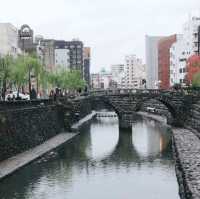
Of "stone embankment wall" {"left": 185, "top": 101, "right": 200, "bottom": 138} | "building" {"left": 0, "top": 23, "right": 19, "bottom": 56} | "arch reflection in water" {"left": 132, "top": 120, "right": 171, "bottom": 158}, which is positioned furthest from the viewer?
"building" {"left": 0, "top": 23, "right": 19, "bottom": 56}

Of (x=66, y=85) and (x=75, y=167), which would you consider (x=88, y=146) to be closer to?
(x=75, y=167)

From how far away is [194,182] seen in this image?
35.8 m

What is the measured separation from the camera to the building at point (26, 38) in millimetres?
145875

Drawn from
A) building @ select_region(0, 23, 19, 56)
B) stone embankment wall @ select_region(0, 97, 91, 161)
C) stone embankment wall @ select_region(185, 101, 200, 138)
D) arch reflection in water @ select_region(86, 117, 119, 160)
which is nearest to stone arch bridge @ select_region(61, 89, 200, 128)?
stone embankment wall @ select_region(185, 101, 200, 138)

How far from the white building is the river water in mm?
81777

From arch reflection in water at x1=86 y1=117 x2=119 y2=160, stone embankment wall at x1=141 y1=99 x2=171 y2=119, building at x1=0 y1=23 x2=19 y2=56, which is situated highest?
building at x1=0 y1=23 x2=19 y2=56

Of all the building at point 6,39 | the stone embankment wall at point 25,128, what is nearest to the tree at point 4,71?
the stone embankment wall at point 25,128

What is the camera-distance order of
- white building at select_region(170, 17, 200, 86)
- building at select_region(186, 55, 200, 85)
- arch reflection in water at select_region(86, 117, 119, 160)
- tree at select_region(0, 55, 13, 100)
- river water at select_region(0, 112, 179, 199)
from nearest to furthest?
river water at select_region(0, 112, 179, 199), arch reflection in water at select_region(86, 117, 119, 160), tree at select_region(0, 55, 13, 100), building at select_region(186, 55, 200, 85), white building at select_region(170, 17, 200, 86)

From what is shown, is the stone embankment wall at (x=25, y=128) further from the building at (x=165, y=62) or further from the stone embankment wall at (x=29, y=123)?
the building at (x=165, y=62)

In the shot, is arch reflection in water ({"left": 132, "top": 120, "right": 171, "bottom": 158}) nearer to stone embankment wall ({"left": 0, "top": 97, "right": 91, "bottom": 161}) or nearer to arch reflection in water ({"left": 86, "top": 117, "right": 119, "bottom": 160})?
arch reflection in water ({"left": 86, "top": 117, "right": 119, "bottom": 160})

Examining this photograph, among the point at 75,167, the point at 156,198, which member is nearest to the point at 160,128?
the point at 75,167

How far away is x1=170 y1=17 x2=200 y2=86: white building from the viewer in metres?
149

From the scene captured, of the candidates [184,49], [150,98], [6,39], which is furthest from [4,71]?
[184,49]

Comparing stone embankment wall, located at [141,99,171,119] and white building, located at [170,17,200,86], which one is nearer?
stone embankment wall, located at [141,99,171,119]
